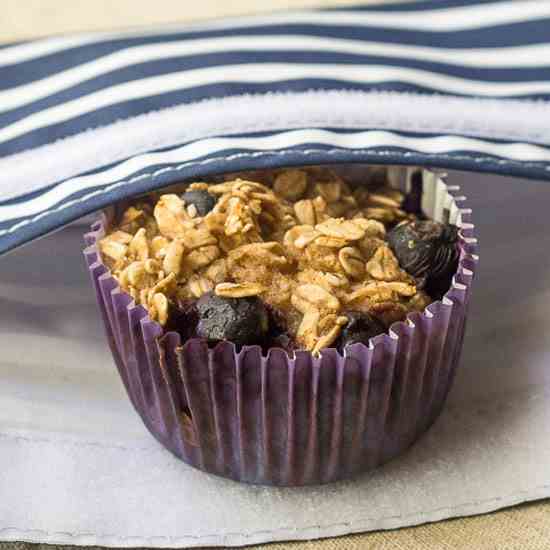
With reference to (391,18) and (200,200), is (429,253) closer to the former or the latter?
(200,200)

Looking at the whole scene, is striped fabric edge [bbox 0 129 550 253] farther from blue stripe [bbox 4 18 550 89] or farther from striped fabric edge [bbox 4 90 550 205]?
blue stripe [bbox 4 18 550 89]

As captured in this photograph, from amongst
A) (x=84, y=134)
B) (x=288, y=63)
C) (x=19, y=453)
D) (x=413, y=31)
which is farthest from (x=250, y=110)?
(x=19, y=453)

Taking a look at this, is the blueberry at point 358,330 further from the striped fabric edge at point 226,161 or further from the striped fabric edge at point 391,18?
the striped fabric edge at point 391,18

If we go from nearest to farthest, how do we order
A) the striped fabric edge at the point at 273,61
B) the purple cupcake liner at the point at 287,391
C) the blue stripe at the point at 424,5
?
1. the purple cupcake liner at the point at 287,391
2. the striped fabric edge at the point at 273,61
3. the blue stripe at the point at 424,5

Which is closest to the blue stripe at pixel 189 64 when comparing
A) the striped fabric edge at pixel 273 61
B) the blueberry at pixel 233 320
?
the striped fabric edge at pixel 273 61

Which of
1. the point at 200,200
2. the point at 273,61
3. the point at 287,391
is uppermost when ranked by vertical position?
the point at 273,61

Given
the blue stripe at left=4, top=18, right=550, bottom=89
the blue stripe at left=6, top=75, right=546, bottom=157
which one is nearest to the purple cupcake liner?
the blue stripe at left=6, top=75, right=546, bottom=157

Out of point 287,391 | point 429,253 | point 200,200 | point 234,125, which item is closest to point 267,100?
point 234,125

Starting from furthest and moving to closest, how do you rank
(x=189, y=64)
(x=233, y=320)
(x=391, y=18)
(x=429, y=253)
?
(x=391, y=18) → (x=189, y=64) → (x=429, y=253) → (x=233, y=320)
